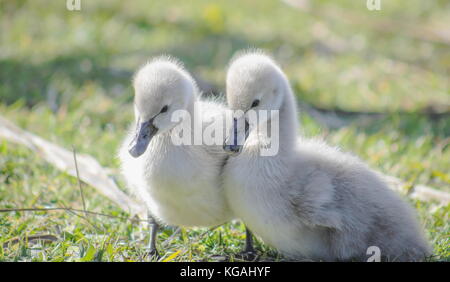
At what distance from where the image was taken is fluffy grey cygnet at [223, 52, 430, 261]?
344cm

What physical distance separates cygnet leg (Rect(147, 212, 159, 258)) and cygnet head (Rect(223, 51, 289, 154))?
70cm

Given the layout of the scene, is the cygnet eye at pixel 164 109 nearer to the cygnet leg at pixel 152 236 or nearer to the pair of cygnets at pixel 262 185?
the pair of cygnets at pixel 262 185

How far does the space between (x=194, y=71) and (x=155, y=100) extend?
338 cm

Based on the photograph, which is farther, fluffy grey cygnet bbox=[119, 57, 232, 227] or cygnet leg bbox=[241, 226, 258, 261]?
cygnet leg bbox=[241, 226, 258, 261]

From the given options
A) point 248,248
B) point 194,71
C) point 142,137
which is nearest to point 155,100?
point 142,137

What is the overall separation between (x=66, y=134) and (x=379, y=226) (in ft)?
9.24

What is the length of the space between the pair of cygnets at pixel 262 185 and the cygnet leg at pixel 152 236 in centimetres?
15

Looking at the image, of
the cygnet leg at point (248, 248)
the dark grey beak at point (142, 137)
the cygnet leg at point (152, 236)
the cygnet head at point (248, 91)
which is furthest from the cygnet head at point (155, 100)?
the cygnet leg at point (248, 248)

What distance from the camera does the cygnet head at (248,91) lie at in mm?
3410

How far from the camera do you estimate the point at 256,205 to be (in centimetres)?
346

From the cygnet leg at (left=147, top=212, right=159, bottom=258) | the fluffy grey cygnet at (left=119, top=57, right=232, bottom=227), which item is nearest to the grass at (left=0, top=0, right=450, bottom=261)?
the cygnet leg at (left=147, top=212, right=159, bottom=258)

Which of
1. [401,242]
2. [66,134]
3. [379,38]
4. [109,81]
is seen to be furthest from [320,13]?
[401,242]

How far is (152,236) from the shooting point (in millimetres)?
3725

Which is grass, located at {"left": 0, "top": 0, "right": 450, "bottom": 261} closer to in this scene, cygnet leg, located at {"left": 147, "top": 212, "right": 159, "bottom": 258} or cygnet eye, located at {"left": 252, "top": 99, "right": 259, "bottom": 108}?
cygnet leg, located at {"left": 147, "top": 212, "right": 159, "bottom": 258}
